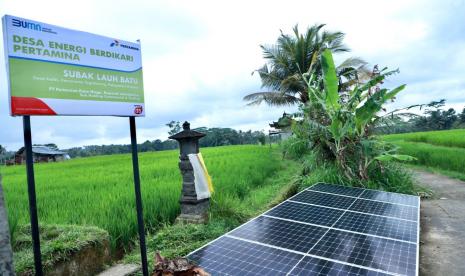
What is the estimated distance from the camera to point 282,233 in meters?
3.07

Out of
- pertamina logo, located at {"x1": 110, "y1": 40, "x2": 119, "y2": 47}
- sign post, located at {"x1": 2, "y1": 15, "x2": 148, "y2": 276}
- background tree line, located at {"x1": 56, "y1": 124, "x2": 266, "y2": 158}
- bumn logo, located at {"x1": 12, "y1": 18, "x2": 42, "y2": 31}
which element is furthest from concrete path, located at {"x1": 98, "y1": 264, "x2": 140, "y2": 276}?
background tree line, located at {"x1": 56, "y1": 124, "x2": 266, "y2": 158}

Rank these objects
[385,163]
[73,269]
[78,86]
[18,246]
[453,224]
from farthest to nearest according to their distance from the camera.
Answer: [385,163], [453,224], [18,246], [73,269], [78,86]

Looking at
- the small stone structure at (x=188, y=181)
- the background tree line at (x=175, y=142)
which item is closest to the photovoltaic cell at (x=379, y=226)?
the small stone structure at (x=188, y=181)

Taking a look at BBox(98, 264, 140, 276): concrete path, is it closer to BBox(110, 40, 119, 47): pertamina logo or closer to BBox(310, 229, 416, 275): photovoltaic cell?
BBox(310, 229, 416, 275): photovoltaic cell

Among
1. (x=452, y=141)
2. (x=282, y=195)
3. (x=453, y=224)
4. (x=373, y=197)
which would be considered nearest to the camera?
(x=453, y=224)

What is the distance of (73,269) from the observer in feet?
9.37

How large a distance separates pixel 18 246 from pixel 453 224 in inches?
214

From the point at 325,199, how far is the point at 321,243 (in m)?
1.71

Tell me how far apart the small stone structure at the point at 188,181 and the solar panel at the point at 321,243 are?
1197 millimetres

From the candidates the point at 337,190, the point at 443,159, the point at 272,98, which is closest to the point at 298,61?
the point at 272,98

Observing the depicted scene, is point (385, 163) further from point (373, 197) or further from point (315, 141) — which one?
point (373, 197)

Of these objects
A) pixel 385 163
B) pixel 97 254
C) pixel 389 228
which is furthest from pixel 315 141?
pixel 97 254

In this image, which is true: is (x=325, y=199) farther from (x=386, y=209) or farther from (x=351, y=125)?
(x=351, y=125)

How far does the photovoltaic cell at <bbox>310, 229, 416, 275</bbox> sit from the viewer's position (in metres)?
2.41
